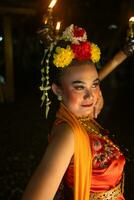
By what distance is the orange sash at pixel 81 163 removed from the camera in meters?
1.93

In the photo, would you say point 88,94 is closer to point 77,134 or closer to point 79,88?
point 79,88

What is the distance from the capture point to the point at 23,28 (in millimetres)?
20891

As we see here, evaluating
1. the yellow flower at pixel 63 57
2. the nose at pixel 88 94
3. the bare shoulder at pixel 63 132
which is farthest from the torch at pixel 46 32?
the bare shoulder at pixel 63 132

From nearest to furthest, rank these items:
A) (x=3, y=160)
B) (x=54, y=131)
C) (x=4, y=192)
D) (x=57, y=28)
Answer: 1. (x=54, y=131)
2. (x=57, y=28)
3. (x=4, y=192)
4. (x=3, y=160)

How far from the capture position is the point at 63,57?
2.16 meters

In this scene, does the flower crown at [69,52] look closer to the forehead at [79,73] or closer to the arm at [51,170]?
the forehead at [79,73]

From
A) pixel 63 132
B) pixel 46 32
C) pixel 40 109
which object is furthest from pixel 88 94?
pixel 40 109

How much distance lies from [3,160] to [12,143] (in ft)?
3.75

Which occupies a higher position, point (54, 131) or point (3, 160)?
point (54, 131)

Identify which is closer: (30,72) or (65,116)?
(65,116)

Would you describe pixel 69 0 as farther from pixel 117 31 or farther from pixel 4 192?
pixel 4 192

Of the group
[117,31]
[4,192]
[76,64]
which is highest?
[117,31]

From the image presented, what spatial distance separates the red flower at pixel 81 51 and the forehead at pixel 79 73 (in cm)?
7

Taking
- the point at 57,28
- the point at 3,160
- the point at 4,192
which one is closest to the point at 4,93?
the point at 3,160
